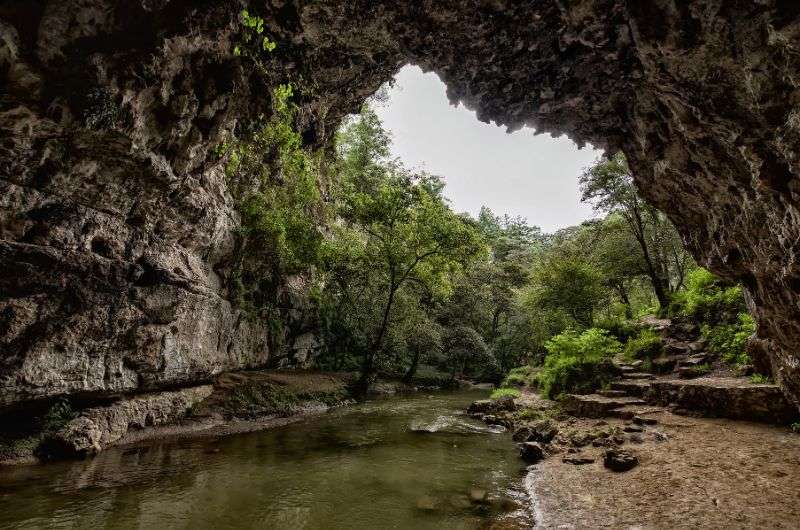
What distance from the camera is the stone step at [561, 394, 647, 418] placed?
37.4 feet

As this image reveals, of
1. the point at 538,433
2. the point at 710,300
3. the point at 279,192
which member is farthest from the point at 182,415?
the point at 710,300

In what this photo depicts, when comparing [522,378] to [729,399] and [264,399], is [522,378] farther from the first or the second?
[264,399]

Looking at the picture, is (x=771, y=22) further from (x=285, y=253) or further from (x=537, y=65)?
(x=285, y=253)

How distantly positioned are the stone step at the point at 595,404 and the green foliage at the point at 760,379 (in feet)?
9.27

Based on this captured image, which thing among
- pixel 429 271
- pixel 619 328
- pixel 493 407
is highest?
pixel 429 271

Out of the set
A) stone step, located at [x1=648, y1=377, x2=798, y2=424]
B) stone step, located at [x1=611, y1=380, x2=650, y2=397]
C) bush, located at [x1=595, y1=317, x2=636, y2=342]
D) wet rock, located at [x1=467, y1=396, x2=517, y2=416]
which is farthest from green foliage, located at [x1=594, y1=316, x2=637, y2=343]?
stone step, located at [x1=648, y1=377, x2=798, y2=424]

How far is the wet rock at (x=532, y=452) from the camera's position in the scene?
29.1 ft

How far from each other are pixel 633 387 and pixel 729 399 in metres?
3.38

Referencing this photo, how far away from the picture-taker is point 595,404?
38.2 ft

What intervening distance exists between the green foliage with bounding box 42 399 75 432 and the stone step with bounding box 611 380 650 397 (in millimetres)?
15557

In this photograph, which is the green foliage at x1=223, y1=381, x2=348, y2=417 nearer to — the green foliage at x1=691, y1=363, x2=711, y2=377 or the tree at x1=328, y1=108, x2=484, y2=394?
the tree at x1=328, y1=108, x2=484, y2=394

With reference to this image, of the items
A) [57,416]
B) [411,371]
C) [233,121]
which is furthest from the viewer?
[411,371]

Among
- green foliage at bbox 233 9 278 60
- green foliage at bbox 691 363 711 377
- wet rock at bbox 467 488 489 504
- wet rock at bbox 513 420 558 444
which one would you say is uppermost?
green foliage at bbox 233 9 278 60

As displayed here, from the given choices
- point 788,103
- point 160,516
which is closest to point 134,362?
point 160,516
